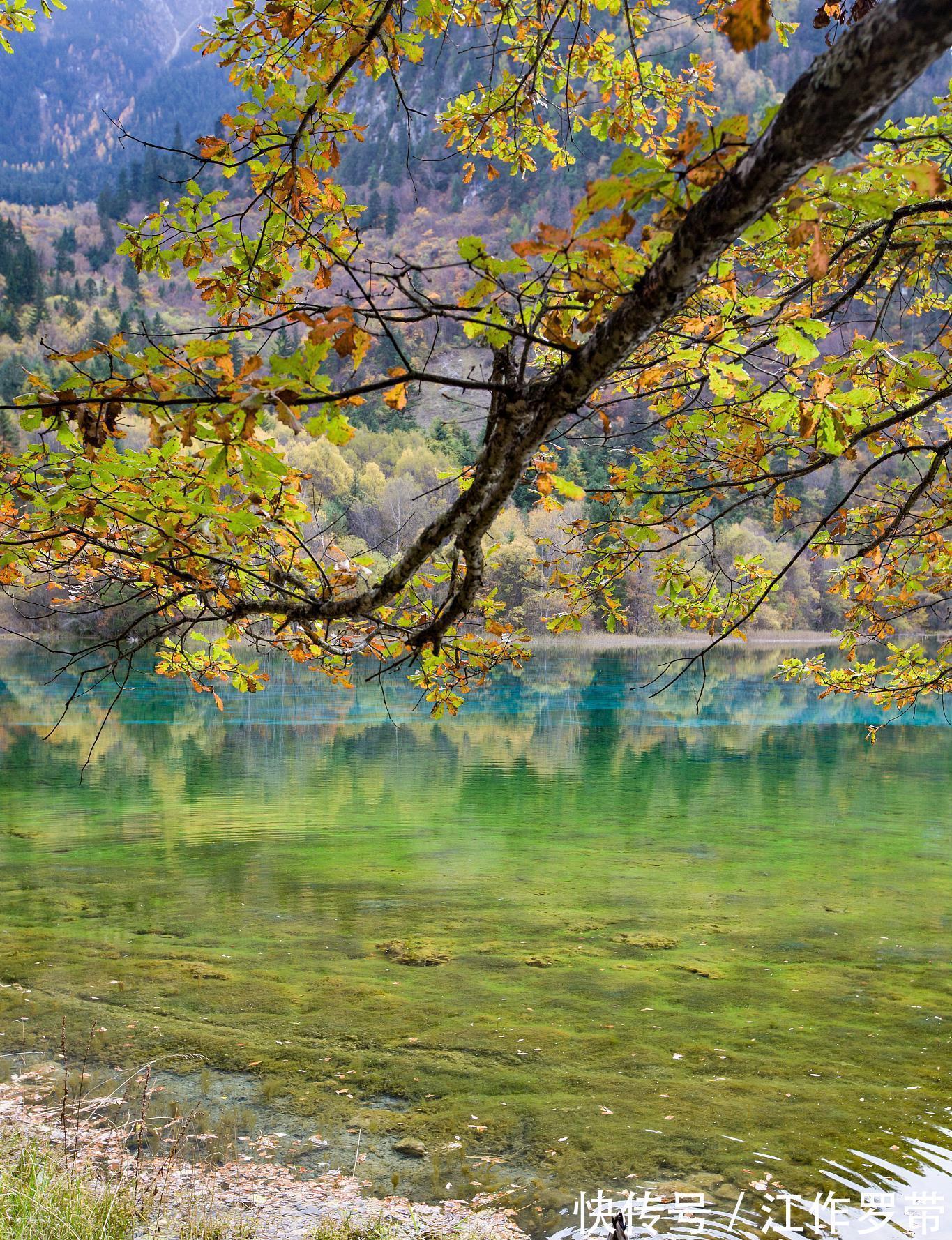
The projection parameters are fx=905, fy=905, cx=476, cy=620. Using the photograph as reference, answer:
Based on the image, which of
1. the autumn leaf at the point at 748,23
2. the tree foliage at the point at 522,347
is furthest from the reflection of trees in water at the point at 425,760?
the autumn leaf at the point at 748,23

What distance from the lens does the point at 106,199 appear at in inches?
4469

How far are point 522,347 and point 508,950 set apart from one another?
5749 mm

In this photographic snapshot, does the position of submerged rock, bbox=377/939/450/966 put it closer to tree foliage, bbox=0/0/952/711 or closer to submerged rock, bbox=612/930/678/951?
submerged rock, bbox=612/930/678/951

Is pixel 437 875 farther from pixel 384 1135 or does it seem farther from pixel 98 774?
pixel 98 774

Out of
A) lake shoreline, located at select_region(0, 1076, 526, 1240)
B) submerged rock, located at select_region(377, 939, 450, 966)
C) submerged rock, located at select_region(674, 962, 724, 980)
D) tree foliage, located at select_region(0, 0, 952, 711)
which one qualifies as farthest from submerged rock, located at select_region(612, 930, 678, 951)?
lake shoreline, located at select_region(0, 1076, 526, 1240)

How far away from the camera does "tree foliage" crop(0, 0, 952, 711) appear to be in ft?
5.79

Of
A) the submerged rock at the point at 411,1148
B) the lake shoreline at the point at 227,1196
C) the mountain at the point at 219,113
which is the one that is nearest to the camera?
the lake shoreline at the point at 227,1196

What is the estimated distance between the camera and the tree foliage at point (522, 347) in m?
1.76

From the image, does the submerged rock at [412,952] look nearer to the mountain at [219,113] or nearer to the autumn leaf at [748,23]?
the autumn leaf at [748,23]

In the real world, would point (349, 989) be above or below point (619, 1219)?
below

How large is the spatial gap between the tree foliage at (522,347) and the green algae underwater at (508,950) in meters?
1.24

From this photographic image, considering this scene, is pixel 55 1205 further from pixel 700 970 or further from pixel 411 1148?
pixel 700 970

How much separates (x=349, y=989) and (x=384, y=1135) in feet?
6.41

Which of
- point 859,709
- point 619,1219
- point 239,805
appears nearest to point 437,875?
point 239,805
